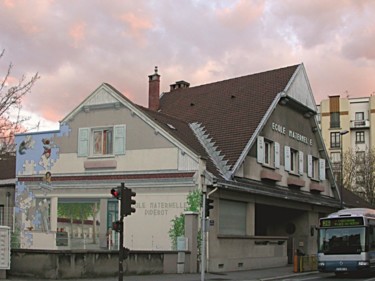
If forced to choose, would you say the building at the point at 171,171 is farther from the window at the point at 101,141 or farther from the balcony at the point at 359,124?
the balcony at the point at 359,124

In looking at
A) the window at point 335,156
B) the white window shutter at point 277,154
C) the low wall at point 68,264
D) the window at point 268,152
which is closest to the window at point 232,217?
the window at point 268,152

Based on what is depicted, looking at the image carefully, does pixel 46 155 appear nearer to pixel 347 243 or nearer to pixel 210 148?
pixel 210 148

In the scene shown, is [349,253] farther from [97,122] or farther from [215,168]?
[97,122]

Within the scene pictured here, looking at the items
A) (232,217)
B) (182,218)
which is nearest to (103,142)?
(182,218)

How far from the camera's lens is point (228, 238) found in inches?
1172

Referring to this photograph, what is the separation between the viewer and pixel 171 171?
29312 mm

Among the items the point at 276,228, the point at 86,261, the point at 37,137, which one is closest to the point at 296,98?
→ the point at 276,228

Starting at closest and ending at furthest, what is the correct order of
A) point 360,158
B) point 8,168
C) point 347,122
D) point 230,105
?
point 230,105
point 8,168
point 360,158
point 347,122

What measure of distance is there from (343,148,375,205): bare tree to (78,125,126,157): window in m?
39.6

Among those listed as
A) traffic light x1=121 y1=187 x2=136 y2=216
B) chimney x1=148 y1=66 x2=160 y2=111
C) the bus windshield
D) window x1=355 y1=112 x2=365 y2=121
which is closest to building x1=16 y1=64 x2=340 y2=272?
chimney x1=148 y1=66 x2=160 y2=111

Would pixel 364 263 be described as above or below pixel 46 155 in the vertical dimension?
below

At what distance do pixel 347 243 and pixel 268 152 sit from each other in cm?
881

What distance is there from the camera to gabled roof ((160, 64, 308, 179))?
32469 millimetres

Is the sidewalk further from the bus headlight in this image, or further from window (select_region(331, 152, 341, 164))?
window (select_region(331, 152, 341, 164))
